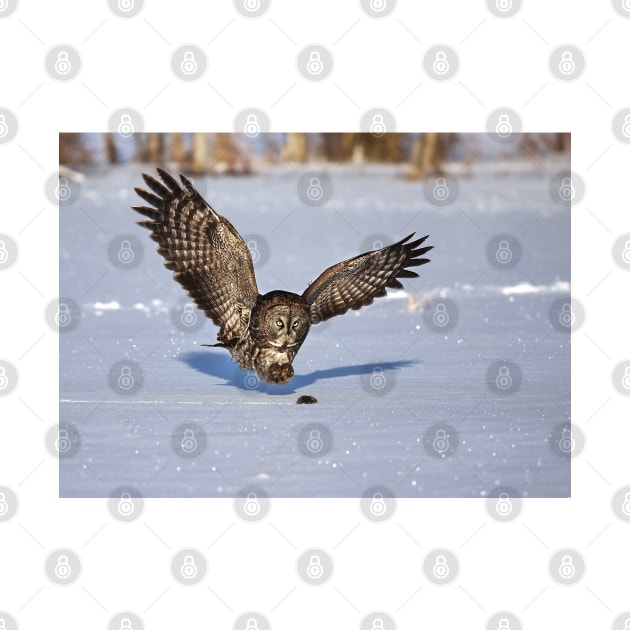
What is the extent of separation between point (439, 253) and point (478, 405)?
15.6ft

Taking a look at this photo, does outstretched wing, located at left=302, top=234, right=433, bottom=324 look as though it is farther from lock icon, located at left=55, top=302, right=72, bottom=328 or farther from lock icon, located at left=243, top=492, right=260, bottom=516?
lock icon, located at left=55, top=302, right=72, bottom=328

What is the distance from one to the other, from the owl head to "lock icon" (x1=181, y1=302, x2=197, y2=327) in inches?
87.5

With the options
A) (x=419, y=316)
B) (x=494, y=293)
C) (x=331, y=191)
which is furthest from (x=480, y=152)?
(x=419, y=316)

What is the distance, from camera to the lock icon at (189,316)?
28.9ft

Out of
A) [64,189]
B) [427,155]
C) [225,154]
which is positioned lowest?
[64,189]

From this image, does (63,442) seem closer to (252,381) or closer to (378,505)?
(252,381)

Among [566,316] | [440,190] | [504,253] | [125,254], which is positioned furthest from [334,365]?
[440,190]

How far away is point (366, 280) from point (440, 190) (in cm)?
643

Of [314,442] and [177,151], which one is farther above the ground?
[177,151]

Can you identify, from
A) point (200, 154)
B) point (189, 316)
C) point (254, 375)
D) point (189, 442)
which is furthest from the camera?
point (200, 154)

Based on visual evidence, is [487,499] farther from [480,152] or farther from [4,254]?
[480,152]

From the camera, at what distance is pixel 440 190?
13.4 meters

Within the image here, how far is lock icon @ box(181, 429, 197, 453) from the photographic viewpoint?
232 inches

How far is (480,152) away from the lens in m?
14.1
